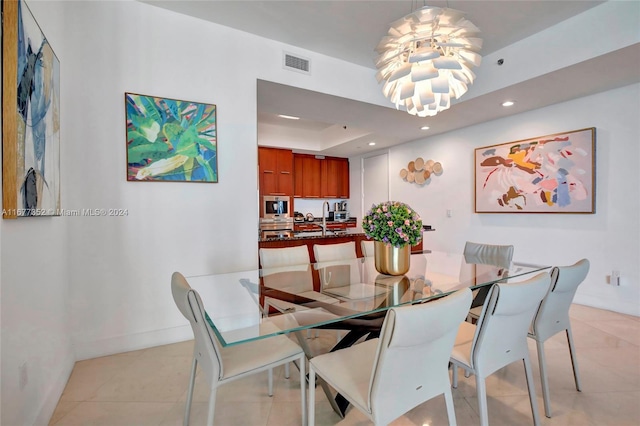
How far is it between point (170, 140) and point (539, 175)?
4217mm

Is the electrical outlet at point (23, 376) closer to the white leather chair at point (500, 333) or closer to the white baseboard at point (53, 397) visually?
the white baseboard at point (53, 397)

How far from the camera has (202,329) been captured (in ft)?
3.94

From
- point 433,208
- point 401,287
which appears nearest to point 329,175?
point 433,208

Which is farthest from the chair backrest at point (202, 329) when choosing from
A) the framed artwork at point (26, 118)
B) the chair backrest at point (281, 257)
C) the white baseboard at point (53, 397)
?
the chair backrest at point (281, 257)

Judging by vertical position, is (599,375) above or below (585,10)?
below

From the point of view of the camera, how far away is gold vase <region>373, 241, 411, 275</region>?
1921mm

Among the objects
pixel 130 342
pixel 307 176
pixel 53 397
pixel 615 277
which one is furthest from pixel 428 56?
pixel 307 176

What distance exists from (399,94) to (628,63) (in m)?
2.36

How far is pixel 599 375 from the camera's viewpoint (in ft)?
6.36

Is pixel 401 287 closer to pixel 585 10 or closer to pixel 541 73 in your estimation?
pixel 541 73

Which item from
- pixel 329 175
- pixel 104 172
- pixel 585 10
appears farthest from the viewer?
pixel 329 175

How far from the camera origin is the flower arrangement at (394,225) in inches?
72.5

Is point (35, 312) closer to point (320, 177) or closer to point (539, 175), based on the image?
point (539, 175)

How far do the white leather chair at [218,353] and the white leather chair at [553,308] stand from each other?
1.32 metres
